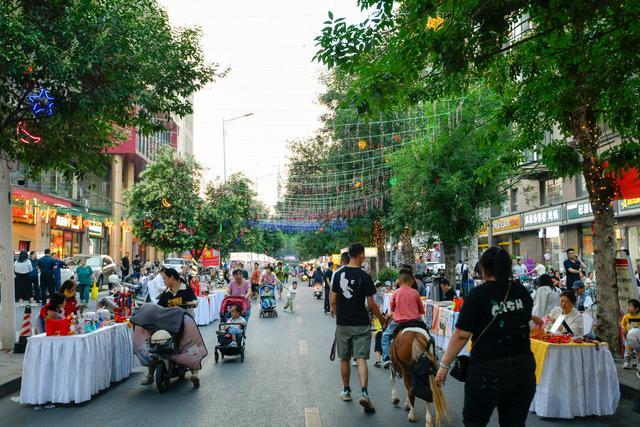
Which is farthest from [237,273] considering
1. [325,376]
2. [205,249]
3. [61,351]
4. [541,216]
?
[205,249]

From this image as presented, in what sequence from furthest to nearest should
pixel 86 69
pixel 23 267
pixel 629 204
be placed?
pixel 629 204 < pixel 23 267 < pixel 86 69

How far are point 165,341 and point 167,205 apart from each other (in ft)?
105

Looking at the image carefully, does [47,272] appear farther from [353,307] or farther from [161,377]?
[353,307]

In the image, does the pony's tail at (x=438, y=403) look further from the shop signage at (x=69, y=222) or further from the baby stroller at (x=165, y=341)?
the shop signage at (x=69, y=222)

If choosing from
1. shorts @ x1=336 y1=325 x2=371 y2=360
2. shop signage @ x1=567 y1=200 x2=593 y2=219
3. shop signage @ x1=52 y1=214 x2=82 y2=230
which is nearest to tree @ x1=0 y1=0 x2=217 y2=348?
shorts @ x1=336 y1=325 x2=371 y2=360

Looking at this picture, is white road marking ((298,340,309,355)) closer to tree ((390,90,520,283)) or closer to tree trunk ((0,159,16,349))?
tree trunk ((0,159,16,349))

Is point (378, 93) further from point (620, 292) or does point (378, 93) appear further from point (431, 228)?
point (431, 228)

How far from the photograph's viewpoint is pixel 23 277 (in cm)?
A: 2225

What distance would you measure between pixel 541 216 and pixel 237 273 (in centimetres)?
2696

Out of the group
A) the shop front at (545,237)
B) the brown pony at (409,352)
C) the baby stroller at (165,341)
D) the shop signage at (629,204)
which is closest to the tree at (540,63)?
the brown pony at (409,352)

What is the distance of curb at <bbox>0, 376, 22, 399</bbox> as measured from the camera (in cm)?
874

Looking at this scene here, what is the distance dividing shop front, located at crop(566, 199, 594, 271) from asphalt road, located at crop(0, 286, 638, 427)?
77.2 feet

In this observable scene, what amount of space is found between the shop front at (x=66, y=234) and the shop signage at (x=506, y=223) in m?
29.1

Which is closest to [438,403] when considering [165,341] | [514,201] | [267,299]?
[165,341]
